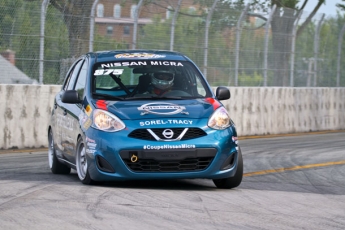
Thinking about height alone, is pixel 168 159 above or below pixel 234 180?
above

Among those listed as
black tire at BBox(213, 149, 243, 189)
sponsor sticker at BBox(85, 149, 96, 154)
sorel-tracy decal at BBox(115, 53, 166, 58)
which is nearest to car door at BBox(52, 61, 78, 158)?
sorel-tracy decal at BBox(115, 53, 166, 58)

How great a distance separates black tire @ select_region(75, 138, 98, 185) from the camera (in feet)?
31.5

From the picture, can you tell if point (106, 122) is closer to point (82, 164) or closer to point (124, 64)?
point (82, 164)

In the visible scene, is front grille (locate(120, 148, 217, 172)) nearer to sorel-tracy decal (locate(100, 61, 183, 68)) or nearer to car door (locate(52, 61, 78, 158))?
sorel-tracy decal (locate(100, 61, 183, 68))

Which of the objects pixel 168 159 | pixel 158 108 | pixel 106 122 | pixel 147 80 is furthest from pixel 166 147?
pixel 147 80

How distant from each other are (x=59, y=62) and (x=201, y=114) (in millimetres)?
8163

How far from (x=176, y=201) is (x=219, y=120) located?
149 centimetres

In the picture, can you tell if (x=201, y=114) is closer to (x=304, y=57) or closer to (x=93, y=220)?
(x=93, y=220)

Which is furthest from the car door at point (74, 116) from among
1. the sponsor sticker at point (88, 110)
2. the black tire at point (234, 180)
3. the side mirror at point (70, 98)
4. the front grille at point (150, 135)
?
the black tire at point (234, 180)

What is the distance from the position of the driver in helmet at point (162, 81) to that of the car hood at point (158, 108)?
15.3 inches

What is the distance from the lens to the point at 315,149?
16.3 meters

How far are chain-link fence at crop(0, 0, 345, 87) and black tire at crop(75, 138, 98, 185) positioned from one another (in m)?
6.52

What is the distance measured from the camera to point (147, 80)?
10.4 meters

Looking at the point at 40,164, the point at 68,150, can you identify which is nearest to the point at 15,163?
the point at 40,164
